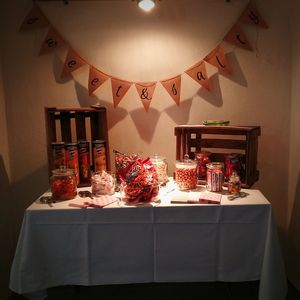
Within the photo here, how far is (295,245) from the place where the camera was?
1983 millimetres

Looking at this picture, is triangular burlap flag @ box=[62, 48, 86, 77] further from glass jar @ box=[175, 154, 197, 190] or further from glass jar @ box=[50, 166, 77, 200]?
glass jar @ box=[175, 154, 197, 190]

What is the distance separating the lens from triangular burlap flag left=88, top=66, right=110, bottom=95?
77.1 inches

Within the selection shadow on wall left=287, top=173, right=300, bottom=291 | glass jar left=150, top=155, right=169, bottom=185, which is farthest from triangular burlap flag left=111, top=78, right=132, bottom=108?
shadow on wall left=287, top=173, right=300, bottom=291

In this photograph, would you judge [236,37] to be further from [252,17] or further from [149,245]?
[149,245]

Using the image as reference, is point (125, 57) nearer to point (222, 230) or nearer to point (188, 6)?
point (188, 6)

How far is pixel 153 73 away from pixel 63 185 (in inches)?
35.3

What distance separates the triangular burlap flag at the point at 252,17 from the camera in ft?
6.20

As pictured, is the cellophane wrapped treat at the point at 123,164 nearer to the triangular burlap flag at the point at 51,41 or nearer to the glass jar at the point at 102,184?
the glass jar at the point at 102,184

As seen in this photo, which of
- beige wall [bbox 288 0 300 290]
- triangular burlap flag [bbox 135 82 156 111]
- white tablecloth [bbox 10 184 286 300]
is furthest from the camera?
triangular burlap flag [bbox 135 82 156 111]

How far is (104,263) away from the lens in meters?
1.48

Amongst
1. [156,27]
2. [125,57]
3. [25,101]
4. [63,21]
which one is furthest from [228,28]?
[25,101]

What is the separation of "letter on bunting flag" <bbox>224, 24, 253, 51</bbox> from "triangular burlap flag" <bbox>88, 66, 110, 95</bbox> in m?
0.77

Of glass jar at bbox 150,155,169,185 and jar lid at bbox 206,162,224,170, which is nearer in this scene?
jar lid at bbox 206,162,224,170

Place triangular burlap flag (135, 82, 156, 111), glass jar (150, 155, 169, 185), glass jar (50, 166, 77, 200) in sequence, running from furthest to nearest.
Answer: triangular burlap flag (135, 82, 156, 111) → glass jar (150, 155, 169, 185) → glass jar (50, 166, 77, 200)
